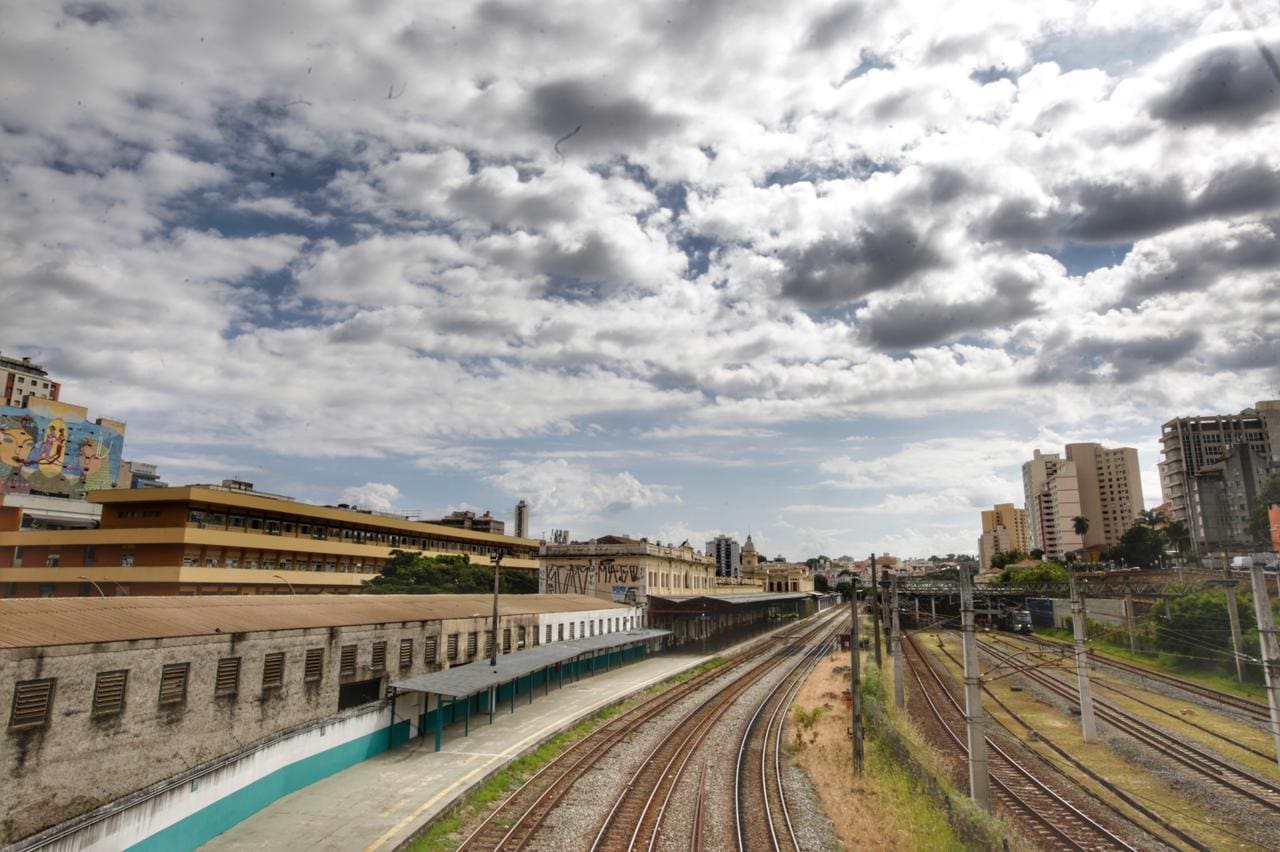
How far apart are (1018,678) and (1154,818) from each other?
31868 mm

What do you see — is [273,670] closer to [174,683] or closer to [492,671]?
[174,683]

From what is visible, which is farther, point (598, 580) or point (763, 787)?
point (598, 580)

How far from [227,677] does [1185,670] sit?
175ft

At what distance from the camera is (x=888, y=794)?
960 inches

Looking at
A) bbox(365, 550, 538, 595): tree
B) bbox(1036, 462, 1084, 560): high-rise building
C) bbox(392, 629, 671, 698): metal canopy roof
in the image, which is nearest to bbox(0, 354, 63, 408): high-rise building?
bbox(365, 550, 538, 595): tree

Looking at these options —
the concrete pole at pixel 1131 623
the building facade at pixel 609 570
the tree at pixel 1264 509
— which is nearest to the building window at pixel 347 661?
the concrete pole at pixel 1131 623

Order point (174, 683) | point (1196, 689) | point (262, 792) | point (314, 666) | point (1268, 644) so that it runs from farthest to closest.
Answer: point (1196, 689), point (314, 666), point (262, 792), point (174, 683), point (1268, 644)

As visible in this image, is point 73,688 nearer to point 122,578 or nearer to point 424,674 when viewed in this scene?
point 424,674

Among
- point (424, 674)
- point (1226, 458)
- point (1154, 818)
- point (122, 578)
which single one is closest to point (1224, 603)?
point (1154, 818)

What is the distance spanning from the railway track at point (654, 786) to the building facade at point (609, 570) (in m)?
39.0

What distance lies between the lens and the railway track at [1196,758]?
23469 millimetres

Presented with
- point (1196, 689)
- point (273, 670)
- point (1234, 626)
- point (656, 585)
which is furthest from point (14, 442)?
point (1234, 626)

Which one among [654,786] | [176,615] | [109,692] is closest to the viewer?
[109,692]

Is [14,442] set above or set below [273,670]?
above
